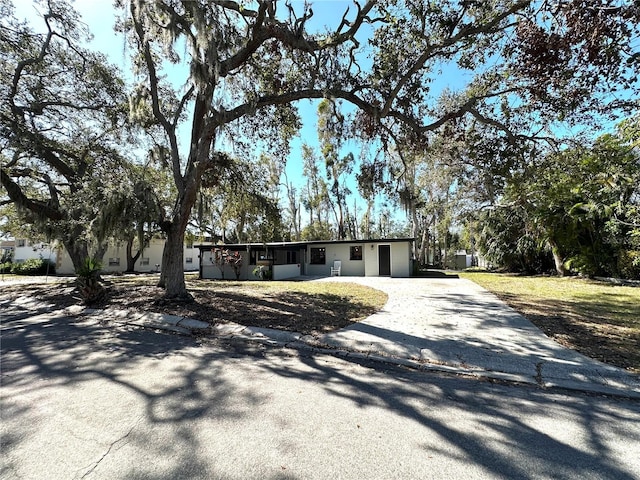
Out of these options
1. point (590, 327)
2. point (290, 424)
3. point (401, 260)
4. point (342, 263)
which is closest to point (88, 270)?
point (290, 424)

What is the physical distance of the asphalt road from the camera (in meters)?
1.92

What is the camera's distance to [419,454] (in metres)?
2.07

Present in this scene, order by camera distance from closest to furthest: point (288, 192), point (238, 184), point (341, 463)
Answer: point (341, 463)
point (238, 184)
point (288, 192)

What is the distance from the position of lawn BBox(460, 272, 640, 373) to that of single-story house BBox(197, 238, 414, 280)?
7.75 metres

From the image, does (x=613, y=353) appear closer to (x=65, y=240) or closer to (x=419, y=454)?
(x=419, y=454)

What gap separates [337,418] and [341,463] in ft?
1.84

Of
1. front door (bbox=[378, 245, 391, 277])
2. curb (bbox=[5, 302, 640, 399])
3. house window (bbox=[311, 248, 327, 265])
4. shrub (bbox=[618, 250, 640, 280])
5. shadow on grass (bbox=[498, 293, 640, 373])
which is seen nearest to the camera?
curb (bbox=[5, 302, 640, 399])

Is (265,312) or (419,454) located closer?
(419,454)

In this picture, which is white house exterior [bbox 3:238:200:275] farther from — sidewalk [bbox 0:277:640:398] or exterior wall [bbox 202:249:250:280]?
sidewalk [bbox 0:277:640:398]

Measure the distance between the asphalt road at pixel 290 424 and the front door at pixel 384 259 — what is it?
14.5 m

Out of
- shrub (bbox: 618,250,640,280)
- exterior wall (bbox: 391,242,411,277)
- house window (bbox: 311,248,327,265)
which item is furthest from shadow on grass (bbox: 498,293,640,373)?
house window (bbox: 311,248,327,265)

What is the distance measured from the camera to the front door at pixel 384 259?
712 inches

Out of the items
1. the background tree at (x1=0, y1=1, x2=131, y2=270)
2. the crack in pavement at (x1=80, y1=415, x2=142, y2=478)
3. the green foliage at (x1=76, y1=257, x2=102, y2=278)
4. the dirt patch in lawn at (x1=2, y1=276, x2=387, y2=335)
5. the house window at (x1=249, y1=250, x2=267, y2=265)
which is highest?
the background tree at (x1=0, y1=1, x2=131, y2=270)

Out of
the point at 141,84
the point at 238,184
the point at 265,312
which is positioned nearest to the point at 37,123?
the point at 141,84
